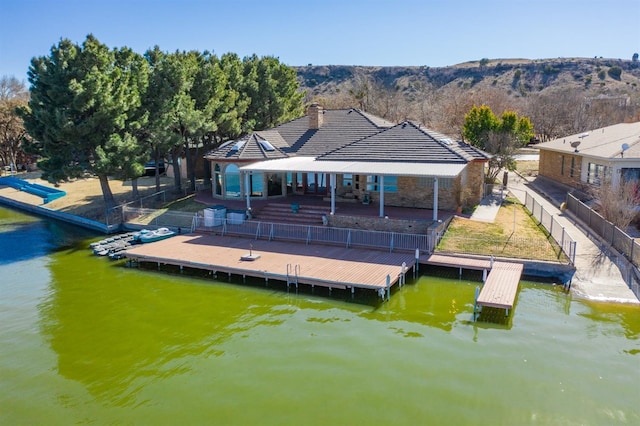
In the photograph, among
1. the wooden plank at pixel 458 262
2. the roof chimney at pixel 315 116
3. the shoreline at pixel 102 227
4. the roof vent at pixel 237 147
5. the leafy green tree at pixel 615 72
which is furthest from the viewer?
the leafy green tree at pixel 615 72

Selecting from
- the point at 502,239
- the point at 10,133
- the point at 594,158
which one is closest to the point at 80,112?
the point at 502,239

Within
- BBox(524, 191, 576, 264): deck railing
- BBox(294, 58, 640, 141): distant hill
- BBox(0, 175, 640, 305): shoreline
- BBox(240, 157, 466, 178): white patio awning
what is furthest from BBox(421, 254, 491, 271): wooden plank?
BBox(294, 58, 640, 141): distant hill

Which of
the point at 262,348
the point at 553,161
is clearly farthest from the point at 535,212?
the point at 262,348

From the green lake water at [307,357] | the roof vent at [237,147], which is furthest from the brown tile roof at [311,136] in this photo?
the green lake water at [307,357]

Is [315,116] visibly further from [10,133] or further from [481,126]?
[10,133]

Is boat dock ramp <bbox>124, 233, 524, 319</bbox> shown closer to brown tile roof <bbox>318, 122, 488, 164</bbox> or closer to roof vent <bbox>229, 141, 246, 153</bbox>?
brown tile roof <bbox>318, 122, 488, 164</bbox>

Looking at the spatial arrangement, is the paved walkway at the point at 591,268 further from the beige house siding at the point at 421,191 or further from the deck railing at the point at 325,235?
the deck railing at the point at 325,235
